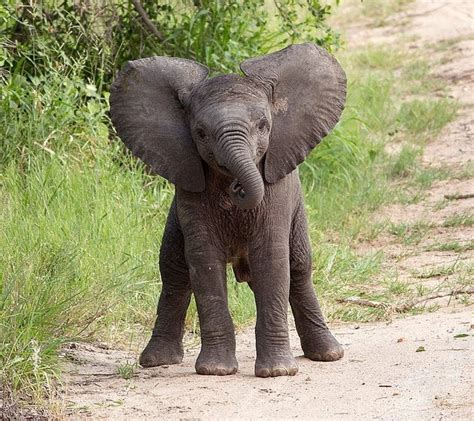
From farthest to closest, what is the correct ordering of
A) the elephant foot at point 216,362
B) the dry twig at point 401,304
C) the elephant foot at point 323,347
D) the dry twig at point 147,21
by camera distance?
the dry twig at point 147,21 → the dry twig at point 401,304 → the elephant foot at point 323,347 → the elephant foot at point 216,362

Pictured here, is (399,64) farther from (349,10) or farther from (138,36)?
(138,36)

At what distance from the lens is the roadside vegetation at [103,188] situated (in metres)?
5.94

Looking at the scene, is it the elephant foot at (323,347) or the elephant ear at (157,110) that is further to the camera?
the elephant foot at (323,347)

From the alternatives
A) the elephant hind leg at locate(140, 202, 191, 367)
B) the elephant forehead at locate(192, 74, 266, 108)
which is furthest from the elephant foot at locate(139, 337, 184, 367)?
the elephant forehead at locate(192, 74, 266, 108)

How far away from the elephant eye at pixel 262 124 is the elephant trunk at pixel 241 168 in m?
0.18

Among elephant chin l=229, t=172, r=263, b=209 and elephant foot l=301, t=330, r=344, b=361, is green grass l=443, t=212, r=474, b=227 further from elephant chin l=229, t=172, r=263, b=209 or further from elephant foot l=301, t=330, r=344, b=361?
elephant chin l=229, t=172, r=263, b=209

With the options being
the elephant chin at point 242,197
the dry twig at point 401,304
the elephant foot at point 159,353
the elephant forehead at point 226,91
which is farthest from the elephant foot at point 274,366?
the dry twig at point 401,304

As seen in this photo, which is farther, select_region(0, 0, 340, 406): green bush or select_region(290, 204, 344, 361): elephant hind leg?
select_region(290, 204, 344, 361): elephant hind leg

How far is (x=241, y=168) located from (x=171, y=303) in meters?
1.21

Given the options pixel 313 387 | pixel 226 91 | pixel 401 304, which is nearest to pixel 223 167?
pixel 226 91

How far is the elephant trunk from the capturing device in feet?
17.1

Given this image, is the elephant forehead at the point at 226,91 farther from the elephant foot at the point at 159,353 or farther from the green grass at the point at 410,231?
the green grass at the point at 410,231

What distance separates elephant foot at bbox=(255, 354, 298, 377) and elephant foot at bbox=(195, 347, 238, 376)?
0.42 ft

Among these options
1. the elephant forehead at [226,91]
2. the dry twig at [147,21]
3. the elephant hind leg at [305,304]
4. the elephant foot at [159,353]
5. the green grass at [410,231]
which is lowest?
the elephant foot at [159,353]
